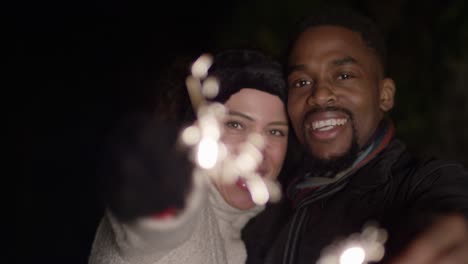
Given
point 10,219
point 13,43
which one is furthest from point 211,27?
point 10,219

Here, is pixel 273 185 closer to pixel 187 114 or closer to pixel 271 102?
pixel 271 102

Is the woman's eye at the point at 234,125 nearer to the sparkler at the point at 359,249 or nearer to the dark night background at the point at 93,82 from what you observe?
the sparkler at the point at 359,249

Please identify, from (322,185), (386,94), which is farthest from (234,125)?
(386,94)

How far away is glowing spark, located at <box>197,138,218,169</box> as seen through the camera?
1584mm

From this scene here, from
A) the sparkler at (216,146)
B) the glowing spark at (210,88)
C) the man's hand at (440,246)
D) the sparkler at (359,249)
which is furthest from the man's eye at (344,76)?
the man's hand at (440,246)

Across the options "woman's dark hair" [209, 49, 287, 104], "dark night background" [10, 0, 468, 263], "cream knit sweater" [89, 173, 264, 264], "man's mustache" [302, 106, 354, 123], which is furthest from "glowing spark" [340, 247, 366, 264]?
"dark night background" [10, 0, 468, 263]

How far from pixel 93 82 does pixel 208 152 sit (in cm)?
345

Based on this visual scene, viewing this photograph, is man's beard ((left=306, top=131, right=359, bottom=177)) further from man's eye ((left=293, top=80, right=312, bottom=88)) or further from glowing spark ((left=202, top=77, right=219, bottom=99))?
glowing spark ((left=202, top=77, right=219, bottom=99))

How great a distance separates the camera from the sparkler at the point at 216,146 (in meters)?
1.65

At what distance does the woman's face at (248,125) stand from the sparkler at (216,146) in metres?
0.02

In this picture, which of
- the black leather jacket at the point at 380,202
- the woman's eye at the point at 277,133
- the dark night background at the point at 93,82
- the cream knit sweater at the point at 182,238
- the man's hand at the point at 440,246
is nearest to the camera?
the man's hand at the point at 440,246

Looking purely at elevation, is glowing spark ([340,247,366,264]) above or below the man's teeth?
below

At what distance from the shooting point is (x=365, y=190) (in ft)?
5.03

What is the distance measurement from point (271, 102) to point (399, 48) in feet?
7.91
